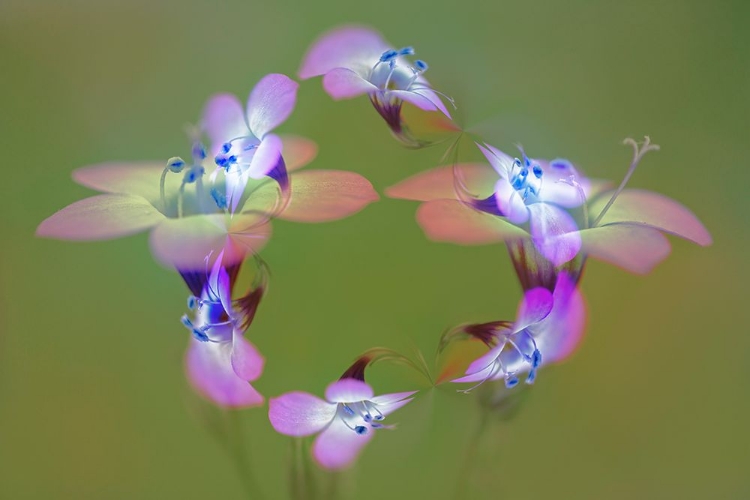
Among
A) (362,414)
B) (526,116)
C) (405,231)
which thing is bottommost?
(362,414)

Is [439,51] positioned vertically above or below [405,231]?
above

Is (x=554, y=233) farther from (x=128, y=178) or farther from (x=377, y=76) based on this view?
(x=128, y=178)

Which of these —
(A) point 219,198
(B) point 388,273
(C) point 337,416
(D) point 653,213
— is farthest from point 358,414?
(D) point 653,213

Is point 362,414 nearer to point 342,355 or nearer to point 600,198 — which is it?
point 342,355

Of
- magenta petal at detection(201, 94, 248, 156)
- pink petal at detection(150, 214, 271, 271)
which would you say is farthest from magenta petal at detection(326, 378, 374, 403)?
magenta petal at detection(201, 94, 248, 156)

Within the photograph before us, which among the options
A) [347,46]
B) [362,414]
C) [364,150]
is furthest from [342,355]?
[347,46]

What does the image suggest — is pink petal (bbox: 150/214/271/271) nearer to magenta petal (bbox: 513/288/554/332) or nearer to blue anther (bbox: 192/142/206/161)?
blue anther (bbox: 192/142/206/161)

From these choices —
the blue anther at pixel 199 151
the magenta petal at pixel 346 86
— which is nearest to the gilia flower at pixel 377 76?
the magenta petal at pixel 346 86
